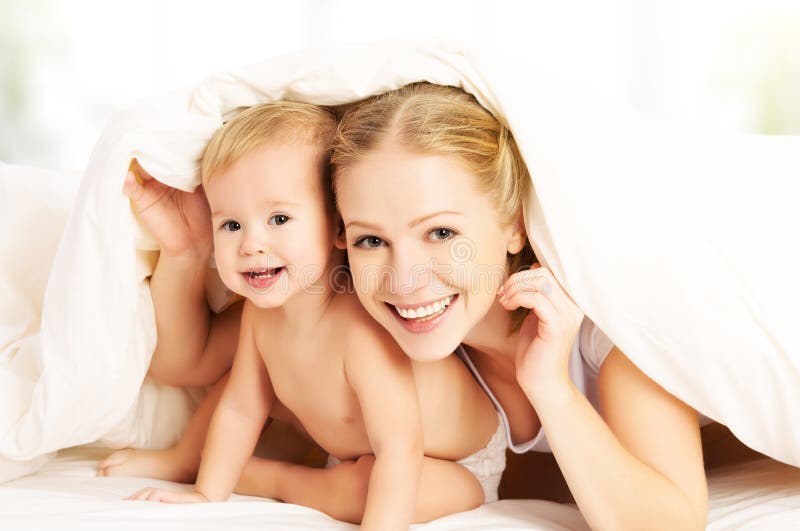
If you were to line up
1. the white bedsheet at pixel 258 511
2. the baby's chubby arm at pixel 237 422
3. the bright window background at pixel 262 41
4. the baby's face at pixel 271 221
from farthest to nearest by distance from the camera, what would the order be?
the bright window background at pixel 262 41, the baby's chubby arm at pixel 237 422, the baby's face at pixel 271 221, the white bedsheet at pixel 258 511

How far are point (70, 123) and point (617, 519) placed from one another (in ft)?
12.0

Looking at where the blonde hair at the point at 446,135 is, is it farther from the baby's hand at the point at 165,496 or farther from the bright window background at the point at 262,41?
the bright window background at the point at 262,41

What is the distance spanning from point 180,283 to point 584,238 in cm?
64

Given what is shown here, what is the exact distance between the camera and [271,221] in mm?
1190

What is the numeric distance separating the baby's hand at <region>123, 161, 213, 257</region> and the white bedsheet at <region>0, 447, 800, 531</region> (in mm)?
366

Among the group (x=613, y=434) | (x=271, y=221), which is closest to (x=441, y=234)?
(x=271, y=221)

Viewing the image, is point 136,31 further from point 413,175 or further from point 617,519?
point 617,519

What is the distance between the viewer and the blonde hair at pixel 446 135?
1114 millimetres

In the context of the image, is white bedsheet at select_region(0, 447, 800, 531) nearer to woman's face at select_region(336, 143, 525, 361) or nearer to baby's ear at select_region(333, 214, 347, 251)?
woman's face at select_region(336, 143, 525, 361)

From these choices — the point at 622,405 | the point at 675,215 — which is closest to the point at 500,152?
the point at 675,215

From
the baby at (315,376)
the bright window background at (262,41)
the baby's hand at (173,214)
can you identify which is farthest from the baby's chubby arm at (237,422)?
the bright window background at (262,41)

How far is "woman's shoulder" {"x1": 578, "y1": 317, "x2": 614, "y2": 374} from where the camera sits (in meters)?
1.23

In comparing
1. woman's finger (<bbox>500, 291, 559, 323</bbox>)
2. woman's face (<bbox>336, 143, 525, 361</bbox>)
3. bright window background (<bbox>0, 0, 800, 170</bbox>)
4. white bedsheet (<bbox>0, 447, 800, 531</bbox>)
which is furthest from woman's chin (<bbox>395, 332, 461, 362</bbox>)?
bright window background (<bbox>0, 0, 800, 170</bbox>)

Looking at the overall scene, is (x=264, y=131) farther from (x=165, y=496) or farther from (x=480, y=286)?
(x=165, y=496)
